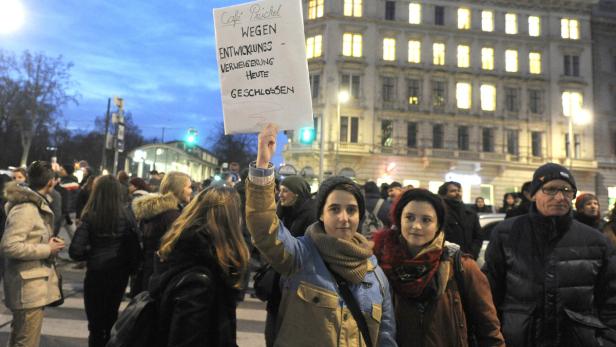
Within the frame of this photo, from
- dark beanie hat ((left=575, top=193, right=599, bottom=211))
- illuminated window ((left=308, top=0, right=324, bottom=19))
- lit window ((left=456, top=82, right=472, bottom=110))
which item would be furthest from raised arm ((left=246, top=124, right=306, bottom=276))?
lit window ((left=456, top=82, right=472, bottom=110))

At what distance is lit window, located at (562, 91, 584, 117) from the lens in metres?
38.3

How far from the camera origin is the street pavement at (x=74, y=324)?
527 cm

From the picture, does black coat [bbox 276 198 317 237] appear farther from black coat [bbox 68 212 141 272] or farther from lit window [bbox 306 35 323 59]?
lit window [bbox 306 35 323 59]

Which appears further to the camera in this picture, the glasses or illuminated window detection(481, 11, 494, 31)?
illuminated window detection(481, 11, 494, 31)

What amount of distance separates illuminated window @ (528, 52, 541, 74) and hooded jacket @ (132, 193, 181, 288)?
41.9 metres

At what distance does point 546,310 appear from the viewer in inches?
107

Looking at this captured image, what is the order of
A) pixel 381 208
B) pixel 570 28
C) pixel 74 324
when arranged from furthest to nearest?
pixel 570 28
pixel 381 208
pixel 74 324

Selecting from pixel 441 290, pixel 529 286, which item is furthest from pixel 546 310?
pixel 441 290

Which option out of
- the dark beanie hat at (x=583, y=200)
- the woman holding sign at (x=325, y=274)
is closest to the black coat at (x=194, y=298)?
the woman holding sign at (x=325, y=274)

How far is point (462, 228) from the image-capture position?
5566 millimetres

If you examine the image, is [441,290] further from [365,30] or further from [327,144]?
[365,30]

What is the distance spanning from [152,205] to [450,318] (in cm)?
318

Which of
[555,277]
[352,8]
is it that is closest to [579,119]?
[352,8]

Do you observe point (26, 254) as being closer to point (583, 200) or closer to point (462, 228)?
point (462, 228)
